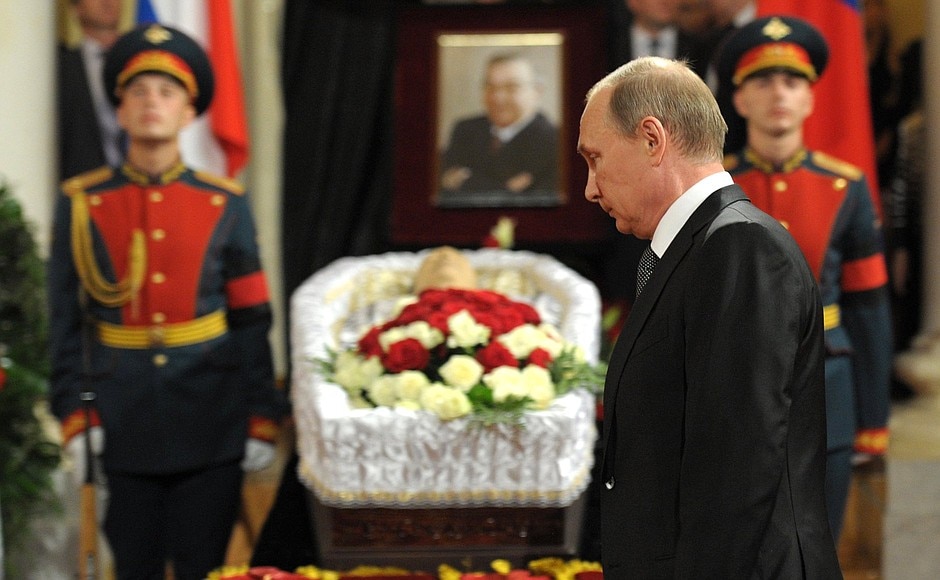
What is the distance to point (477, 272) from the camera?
3867 millimetres

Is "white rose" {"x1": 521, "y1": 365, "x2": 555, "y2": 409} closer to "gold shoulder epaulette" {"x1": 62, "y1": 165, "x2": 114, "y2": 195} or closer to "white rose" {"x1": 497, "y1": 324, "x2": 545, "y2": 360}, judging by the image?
"white rose" {"x1": 497, "y1": 324, "x2": 545, "y2": 360}

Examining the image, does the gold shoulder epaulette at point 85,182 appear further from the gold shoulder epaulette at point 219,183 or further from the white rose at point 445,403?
A: the white rose at point 445,403

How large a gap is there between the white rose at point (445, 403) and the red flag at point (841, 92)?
2515 mm

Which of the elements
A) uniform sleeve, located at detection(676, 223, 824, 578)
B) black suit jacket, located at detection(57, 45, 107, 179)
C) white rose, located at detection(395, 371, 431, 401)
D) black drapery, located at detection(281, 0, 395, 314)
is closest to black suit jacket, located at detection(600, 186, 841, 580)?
uniform sleeve, located at detection(676, 223, 824, 578)

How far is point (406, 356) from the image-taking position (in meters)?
2.94

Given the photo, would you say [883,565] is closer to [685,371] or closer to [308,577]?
[308,577]

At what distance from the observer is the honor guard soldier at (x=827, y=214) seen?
354cm

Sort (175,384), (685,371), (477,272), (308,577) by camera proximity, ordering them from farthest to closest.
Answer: (477,272), (175,384), (308,577), (685,371)

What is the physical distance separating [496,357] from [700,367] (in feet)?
4.62

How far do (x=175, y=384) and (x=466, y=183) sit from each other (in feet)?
6.30

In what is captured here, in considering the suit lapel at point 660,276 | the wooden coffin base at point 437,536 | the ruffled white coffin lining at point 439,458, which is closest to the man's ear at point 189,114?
the ruffled white coffin lining at point 439,458

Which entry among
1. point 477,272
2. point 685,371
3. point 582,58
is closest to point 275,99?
point 582,58

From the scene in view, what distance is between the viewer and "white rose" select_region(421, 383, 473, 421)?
273cm

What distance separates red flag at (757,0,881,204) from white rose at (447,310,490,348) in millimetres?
2236
